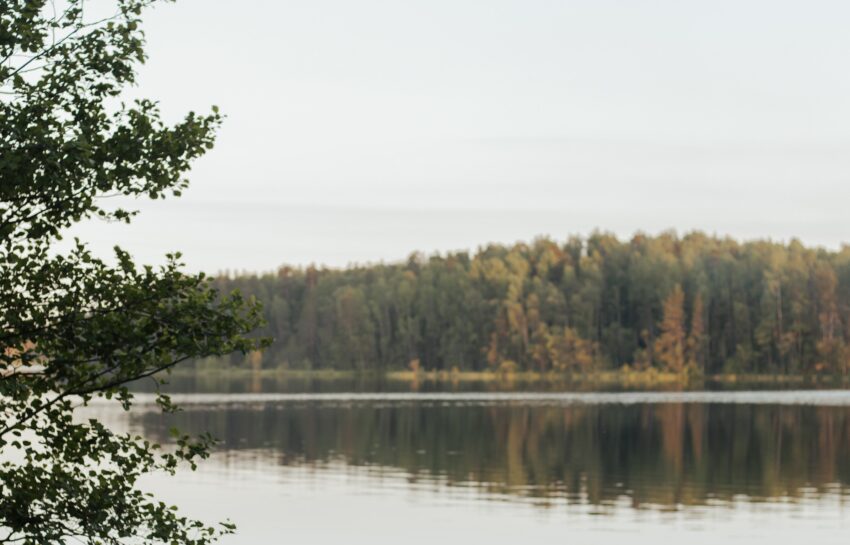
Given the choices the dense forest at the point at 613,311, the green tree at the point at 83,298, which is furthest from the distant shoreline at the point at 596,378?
the green tree at the point at 83,298

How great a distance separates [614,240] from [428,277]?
26.0 meters

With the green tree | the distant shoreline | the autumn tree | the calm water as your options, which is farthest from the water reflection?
the autumn tree

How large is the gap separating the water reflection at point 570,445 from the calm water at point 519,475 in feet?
0.31

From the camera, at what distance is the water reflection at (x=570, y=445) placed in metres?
41.2

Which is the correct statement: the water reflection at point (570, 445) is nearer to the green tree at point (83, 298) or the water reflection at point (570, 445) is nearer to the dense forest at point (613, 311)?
the green tree at point (83, 298)

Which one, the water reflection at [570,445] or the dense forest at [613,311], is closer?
the water reflection at [570,445]

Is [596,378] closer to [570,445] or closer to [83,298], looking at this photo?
[570,445]

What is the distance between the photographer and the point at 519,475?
45.1 metres

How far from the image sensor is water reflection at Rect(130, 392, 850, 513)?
41.2 m

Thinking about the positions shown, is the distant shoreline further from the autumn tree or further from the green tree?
the green tree

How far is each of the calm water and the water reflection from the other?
0.09 meters

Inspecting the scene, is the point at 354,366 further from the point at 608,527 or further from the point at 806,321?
the point at 608,527

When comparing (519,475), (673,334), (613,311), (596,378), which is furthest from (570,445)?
(613,311)

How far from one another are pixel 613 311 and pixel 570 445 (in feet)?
347
